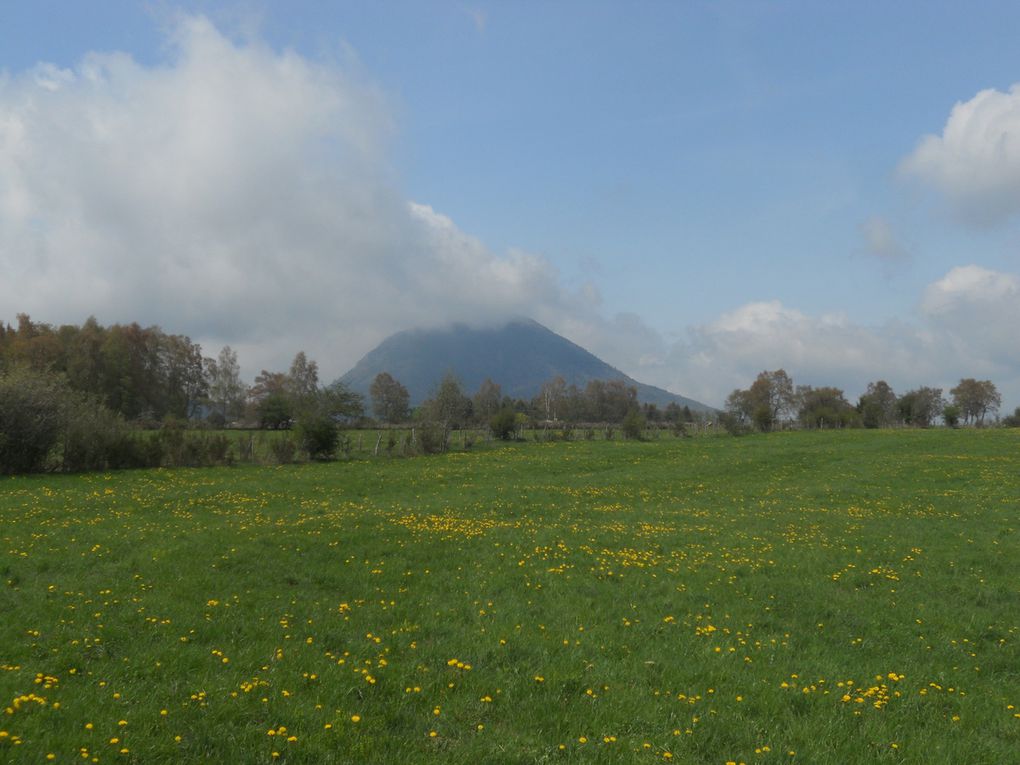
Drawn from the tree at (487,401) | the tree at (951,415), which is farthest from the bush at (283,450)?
the tree at (951,415)

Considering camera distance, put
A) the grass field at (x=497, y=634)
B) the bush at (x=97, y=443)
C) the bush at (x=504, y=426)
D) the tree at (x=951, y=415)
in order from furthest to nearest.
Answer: the tree at (x=951, y=415) → the bush at (x=504, y=426) → the bush at (x=97, y=443) → the grass field at (x=497, y=634)

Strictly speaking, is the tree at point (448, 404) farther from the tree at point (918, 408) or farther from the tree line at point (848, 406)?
the tree at point (918, 408)

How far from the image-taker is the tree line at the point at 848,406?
304 ft

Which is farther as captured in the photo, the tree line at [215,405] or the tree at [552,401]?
the tree at [552,401]

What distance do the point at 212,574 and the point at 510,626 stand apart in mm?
6776

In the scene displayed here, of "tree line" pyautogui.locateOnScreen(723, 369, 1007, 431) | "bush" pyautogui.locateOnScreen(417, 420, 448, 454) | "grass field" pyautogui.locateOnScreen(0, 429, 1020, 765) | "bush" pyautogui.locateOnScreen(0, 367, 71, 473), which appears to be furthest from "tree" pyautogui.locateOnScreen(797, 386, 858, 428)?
"bush" pyautogui.locateOnScreen(0, 367, 71, 473)

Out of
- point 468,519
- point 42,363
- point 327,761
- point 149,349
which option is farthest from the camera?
point 149,349

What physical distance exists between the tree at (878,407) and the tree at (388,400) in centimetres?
8099

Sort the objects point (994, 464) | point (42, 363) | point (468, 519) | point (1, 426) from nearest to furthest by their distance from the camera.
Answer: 1. point (468, 519)
2. point (1, 426)
3. point (994, 464)
4. point (42, 363)

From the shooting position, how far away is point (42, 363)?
67062 millimetres

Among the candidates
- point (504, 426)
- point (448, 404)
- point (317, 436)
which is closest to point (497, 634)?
point (317, 436)

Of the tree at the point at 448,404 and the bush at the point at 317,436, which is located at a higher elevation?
the tree at the point at 448,404

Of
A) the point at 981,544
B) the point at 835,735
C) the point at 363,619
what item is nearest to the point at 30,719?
the point at 363,619

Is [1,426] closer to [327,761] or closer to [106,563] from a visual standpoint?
[106,563]
